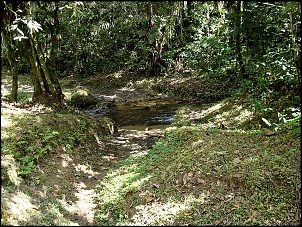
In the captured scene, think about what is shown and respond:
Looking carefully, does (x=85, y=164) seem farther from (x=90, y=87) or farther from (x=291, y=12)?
(x=90, y=87)

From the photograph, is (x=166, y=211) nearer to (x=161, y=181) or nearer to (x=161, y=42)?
(x=161, y=181)

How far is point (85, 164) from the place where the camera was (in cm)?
667

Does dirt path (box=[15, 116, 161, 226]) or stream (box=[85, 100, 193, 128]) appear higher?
dirt path (box=[15, 116, 161, 226])

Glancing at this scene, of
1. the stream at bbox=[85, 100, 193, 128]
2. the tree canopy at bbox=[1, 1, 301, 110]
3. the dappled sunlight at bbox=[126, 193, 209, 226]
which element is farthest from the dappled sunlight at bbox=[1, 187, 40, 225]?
the stream at bbox=[85, 100, 193, 128]

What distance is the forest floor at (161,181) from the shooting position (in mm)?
4008

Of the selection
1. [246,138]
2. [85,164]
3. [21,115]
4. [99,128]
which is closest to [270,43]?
[246,138]

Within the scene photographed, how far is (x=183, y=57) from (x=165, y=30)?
8.27 ft

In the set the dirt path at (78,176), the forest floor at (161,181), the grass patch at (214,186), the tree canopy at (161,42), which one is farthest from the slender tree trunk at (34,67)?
the grass patch at (214,186)

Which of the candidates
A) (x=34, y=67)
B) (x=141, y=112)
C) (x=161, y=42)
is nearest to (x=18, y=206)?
(x=34, y=67)

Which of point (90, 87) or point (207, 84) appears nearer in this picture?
point (207, 84)

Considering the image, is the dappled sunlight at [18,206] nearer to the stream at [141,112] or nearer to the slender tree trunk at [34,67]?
the slender tree trunk at [34,67]

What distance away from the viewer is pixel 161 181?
5020 mm

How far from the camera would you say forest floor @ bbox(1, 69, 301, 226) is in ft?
13.1

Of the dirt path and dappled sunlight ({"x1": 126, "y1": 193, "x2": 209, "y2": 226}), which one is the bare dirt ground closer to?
the dirt path
